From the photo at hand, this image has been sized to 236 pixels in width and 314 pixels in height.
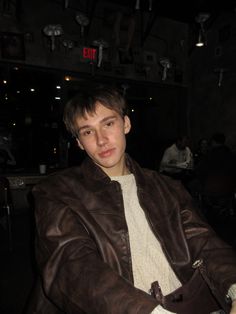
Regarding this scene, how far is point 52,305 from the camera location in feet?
3.91

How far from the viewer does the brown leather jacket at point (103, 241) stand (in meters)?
0.95

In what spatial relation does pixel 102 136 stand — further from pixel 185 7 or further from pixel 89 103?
pixel 185 7

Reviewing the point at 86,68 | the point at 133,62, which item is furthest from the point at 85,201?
the point at 133,62

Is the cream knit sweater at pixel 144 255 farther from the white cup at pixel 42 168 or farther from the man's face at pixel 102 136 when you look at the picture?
the white cup at pixel 42 168

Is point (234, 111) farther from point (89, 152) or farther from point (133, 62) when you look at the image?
point (89, 152)

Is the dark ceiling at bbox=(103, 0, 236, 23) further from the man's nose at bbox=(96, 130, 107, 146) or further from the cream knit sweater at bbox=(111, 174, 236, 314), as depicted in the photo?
the cream knit sweater at bbox=(111, 174, 236, 314)

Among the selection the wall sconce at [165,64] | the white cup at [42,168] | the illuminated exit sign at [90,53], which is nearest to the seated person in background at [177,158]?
the white cup at [42,168]

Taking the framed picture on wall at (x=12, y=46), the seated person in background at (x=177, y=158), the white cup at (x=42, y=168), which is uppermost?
the framed picture on wall at (x=12, y=46)

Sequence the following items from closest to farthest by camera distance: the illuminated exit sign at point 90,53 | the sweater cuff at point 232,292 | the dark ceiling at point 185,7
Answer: the sweater cuff at point 232,292
the illuminated exit sign at point 90,53
the dark ceiling at point 185,7

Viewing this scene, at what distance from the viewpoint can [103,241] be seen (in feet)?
3.87

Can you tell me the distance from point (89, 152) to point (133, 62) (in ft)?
21.9

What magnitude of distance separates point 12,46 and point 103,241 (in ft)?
19.0

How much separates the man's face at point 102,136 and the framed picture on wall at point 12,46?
5.31 metres

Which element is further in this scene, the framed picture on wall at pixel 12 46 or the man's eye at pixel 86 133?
the framed picture on wall at pixel 12 46
